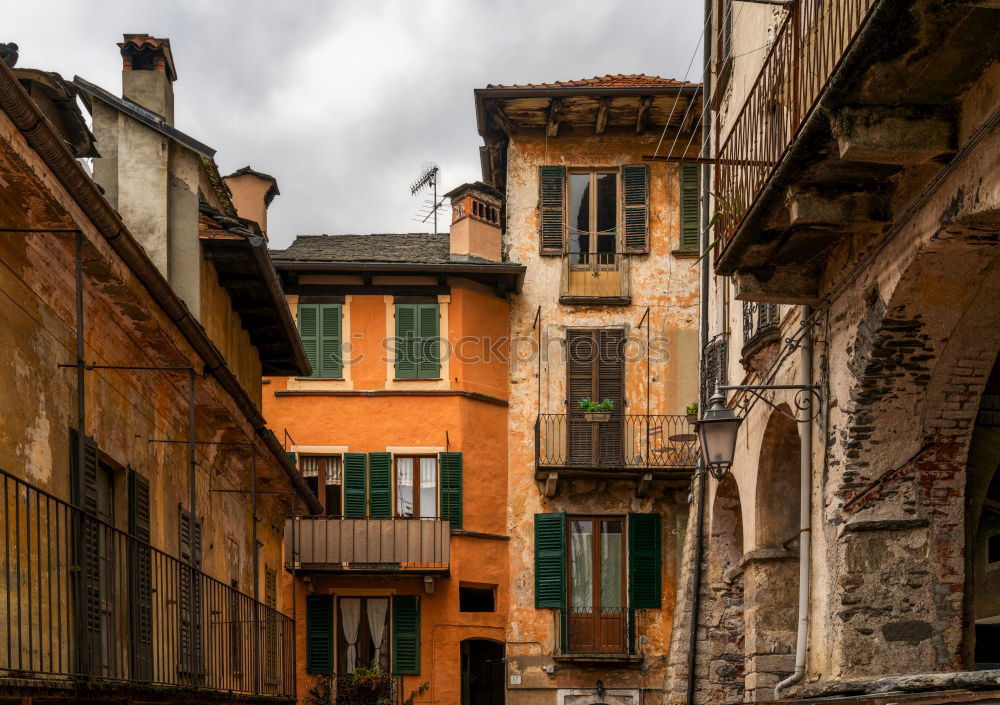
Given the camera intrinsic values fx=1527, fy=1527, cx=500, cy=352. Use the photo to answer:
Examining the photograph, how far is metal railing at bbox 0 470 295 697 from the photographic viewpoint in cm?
833

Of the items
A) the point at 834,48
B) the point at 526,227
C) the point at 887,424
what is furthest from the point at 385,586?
the point at 834,48

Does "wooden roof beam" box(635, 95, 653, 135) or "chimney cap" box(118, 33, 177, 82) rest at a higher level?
"wooden roof beam" box(635, 95, 653, 135)

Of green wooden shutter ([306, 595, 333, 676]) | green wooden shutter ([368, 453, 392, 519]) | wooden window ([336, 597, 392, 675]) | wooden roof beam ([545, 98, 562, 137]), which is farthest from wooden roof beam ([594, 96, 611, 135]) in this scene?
green wooden shutter ([306, 595, 333, 676])

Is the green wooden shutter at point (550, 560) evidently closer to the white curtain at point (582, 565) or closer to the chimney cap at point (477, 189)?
the white curtain at point (582, 565)

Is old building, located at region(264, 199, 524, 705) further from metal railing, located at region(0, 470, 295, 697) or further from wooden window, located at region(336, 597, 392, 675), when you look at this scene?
metal railing, located at region(0, 470, 295, 697)

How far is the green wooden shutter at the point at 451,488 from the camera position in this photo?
1139 inches

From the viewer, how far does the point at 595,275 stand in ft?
99.2

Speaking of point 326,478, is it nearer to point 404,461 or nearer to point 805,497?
point 404,461

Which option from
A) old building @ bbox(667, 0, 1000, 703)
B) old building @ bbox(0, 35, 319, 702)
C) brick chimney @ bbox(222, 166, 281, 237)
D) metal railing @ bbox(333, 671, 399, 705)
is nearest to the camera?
old building @ bbox(667, 0, 1000, 703)

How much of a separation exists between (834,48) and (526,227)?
70.6 ft

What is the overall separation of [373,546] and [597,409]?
504cm

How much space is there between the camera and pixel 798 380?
12.7 metres

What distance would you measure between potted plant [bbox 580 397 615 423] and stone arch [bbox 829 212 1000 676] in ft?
59.3

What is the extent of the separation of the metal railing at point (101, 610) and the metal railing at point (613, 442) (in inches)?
430
